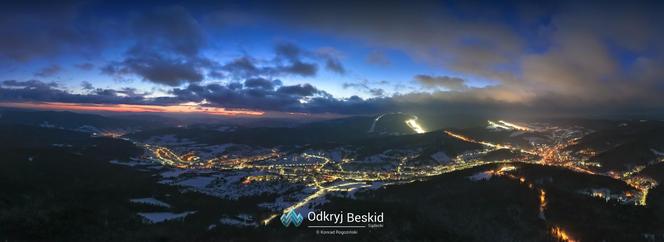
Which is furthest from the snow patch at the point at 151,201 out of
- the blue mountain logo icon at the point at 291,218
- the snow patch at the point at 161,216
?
the blue mountain logo icon at the point at 291,218

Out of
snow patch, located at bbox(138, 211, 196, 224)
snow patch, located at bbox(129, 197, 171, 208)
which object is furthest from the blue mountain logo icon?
snow patch, located at bbox(129, 197, 171, 208)

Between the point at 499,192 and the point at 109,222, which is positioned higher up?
the point at 499,192

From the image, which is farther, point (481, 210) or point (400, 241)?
point (481, 210)

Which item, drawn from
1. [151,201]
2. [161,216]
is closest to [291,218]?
[161,216]

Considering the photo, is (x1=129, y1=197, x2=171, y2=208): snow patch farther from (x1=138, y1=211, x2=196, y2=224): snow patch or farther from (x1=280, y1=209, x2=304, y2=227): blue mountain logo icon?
(x1=280, y1=209, x2=304, y2=227): blue mountain logo icon

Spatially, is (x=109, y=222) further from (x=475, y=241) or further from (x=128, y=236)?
(x=475, y=241)

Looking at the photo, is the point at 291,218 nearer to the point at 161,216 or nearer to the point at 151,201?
the point at 161,216

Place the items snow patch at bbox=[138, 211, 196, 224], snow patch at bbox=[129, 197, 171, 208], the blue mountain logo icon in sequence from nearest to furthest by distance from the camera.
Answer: the blue mountain logo icon < snow patch at bbox=[138, 211, 196, 224] < snow patch at bbox=[129, 197, 171, 208]

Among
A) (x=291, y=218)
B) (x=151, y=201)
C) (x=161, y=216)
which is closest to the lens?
(x=291, y=218)

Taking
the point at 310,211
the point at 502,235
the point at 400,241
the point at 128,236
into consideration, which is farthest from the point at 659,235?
the point at 128,236
